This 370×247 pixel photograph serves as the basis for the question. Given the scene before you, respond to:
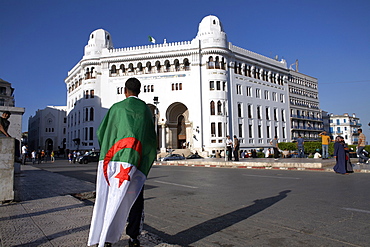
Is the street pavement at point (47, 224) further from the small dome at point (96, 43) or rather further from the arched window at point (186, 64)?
the small dome at point (96, 43)

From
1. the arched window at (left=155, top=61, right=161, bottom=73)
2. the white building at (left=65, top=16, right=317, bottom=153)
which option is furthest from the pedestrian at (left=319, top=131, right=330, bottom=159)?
the arched window at (left=155, top=61, right=161, bottom=73)

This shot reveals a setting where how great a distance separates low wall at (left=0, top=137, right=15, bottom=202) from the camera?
546 cm

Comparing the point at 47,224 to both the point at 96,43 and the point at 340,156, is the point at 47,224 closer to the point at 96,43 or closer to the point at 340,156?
the point at 340,156

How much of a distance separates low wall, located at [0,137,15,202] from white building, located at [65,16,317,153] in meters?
37.2

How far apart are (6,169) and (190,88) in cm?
4004

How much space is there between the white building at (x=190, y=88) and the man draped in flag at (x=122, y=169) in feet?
128

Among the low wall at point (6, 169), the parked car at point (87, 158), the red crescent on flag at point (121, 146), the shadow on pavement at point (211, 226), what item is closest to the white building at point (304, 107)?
the parked car at point (87, 158)

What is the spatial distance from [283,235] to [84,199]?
5.09 meters

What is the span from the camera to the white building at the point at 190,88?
4388 cm

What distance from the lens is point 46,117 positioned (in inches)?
3039

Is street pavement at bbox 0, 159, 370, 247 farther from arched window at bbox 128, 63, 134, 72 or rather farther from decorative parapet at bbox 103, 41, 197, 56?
arched window at bbox 128, 63, 134, 72

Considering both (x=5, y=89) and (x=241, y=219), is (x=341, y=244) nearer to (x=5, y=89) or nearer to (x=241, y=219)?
(x=241, y=219)

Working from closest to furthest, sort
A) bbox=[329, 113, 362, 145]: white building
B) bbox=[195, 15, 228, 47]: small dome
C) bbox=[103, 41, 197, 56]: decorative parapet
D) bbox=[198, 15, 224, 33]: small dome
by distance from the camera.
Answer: bbox=[195, 15, 228, 47]: small dome < bbox=[198, 15, 224, 33]: small dome < bbox=[103, 41, 197, 56]: decorative parapet < bbox=[329, 113, 362, 145]: white building

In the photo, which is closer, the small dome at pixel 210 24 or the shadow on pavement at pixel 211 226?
the shadow on pavement at pixel 211 226
